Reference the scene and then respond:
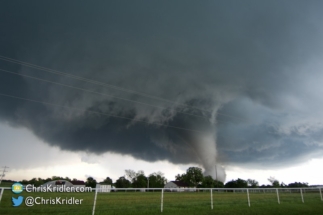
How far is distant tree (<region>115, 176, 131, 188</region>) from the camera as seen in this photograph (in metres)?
127

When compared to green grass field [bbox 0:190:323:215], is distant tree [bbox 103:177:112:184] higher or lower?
lower

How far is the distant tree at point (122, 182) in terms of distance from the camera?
4993 inches

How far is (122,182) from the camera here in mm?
128875

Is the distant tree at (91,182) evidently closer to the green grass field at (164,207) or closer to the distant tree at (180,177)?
the distant tree at (180,177)

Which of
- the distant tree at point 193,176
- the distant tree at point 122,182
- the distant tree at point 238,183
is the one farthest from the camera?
the distant tree at point 193,176

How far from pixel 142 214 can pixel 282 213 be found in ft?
35.6

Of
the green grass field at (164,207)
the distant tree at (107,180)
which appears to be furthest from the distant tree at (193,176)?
the green grass field at (164,207)

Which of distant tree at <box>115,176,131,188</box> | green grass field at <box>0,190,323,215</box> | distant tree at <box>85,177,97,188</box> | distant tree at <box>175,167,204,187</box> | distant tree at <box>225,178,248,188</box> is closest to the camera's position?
green grass field at <box>0,190,323,215</box>

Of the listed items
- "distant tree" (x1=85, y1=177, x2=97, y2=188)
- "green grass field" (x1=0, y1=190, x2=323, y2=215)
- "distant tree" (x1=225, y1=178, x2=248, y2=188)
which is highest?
"green grass field" (x1=0, y1=190, x2=323, y2=215)

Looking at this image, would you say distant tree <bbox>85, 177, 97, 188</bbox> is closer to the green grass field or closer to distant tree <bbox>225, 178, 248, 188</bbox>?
distant tree <bbox>225, 178, 248, 188</bbox>

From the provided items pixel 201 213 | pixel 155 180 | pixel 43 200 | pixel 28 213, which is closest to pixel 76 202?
pixel 43 200

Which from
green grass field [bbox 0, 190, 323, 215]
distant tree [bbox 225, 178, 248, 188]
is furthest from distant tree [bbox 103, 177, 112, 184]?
green grass field [bbox 0, 190, 323, 215]

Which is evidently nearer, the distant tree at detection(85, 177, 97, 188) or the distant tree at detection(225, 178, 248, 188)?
the distant tree at detection(225, 178, 248, 188)

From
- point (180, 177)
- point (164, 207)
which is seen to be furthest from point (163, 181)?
point (164, 207)
